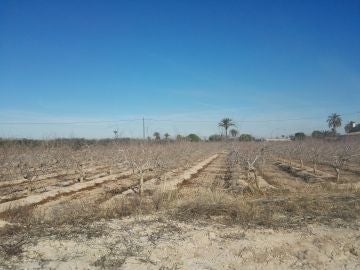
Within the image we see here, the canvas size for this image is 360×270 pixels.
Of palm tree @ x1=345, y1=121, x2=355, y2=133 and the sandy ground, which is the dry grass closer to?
the sandy ground

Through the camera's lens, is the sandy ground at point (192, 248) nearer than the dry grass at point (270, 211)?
Yes

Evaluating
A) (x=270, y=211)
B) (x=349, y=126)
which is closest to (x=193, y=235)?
(x=270, y=211)

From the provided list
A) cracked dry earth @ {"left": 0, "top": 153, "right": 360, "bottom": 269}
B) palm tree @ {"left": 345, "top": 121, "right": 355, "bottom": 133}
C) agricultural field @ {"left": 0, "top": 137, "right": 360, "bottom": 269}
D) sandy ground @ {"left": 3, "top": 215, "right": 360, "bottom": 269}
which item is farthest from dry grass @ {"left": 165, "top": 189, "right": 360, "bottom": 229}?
palm tree @ {"left": 345, "top": 121, "right": 355, "bottom": 133}

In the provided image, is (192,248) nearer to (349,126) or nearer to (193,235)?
(193,235)

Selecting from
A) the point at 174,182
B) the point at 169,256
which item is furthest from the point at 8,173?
the point at 169,256

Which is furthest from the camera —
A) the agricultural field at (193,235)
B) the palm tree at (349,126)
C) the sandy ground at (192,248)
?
the palm tree at (349,126)

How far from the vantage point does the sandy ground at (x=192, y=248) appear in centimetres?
714

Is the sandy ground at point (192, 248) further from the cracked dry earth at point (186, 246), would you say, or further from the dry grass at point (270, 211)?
the dry grass at point (270, 211)

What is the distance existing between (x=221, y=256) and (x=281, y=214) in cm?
335

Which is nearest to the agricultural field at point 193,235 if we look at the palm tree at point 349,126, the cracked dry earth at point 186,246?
the cracked dry earth at point 186,246

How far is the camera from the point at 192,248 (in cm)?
790

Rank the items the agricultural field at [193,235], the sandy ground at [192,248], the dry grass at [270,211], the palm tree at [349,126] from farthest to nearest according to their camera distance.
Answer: the palm tree at [349,126], the dry grass at [270,211], the agricultural field at [193,235], the sandy ground at [192,248]

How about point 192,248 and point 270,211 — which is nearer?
point 192,248

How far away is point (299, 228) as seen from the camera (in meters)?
9.16
